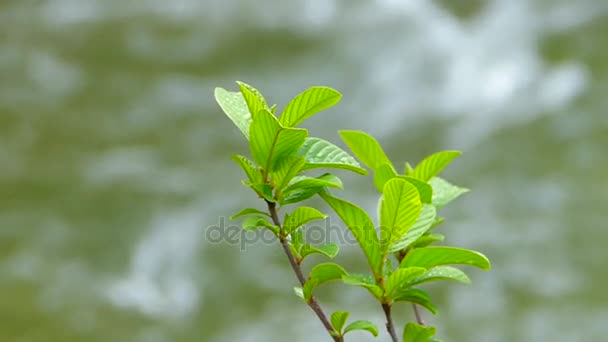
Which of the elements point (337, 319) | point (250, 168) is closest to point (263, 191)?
point (250, 168)

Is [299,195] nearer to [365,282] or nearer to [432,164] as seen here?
[365,282]

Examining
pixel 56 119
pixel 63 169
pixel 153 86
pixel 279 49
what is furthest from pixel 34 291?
pixel 279 49

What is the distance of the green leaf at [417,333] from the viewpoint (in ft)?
1.81

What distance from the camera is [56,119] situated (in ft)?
9.00

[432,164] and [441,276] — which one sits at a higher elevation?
[432,164]

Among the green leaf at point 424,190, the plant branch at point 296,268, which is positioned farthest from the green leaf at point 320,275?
the green leaf at point 424,190

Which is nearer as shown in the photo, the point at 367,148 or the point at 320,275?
the point at 320,275

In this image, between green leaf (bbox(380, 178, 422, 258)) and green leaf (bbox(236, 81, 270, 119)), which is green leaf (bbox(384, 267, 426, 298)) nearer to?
green leaf (bbox(380, 178, 422, 258))

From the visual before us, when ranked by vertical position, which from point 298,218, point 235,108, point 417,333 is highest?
point 235,108

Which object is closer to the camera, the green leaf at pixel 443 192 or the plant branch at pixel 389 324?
the plant branch at pixel 389 324

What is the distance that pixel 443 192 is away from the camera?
0.72 meters

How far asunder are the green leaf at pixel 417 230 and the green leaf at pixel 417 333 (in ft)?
0.22

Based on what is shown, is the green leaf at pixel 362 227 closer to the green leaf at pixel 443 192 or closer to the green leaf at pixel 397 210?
the green leaf at pixel 397 210

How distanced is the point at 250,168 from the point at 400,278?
6.1 inches
